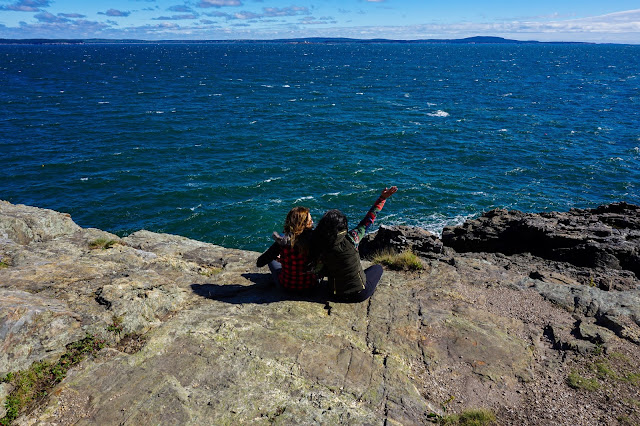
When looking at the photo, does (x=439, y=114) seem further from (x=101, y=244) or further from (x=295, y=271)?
(x=295, y=271)

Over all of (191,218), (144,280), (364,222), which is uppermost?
(364,222)

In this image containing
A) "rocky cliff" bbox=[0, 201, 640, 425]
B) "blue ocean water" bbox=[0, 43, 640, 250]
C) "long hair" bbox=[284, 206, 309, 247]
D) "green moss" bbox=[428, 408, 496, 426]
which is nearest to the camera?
"rocky cliff" bbox=[0, 201, 640, 425]

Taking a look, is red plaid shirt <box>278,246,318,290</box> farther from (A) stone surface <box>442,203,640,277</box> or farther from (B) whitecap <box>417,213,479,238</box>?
(B) whitecap <box>417,213,479,238</box>

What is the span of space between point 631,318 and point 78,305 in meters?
11.5

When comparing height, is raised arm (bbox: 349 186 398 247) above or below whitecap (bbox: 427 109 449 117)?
above

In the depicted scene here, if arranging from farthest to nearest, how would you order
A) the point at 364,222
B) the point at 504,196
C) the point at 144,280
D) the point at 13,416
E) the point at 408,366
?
1. the point at 504,196
2. the point at 144,280
3. the point at 364,222
4. the point at 408,366
5. the point at 13,416

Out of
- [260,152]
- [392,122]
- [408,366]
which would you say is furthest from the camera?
[392,122]

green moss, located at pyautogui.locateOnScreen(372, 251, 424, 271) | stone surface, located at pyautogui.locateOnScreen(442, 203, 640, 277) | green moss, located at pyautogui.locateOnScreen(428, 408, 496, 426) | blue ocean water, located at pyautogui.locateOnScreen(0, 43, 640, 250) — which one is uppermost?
green moss, located at pyautogui.locateOnScreen(428, 408, 496, 426)

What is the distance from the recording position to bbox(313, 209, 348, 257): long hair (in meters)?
7.38

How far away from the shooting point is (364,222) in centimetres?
838

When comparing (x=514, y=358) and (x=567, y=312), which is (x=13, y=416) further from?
(x=567, y=312)

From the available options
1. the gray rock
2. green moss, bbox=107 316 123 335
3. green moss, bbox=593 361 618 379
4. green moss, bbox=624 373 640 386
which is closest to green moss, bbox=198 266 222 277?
green moss, bbox=107 316 123 335

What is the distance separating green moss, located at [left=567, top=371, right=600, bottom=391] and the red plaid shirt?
16.3 ft

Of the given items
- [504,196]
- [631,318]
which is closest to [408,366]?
[631,318]
